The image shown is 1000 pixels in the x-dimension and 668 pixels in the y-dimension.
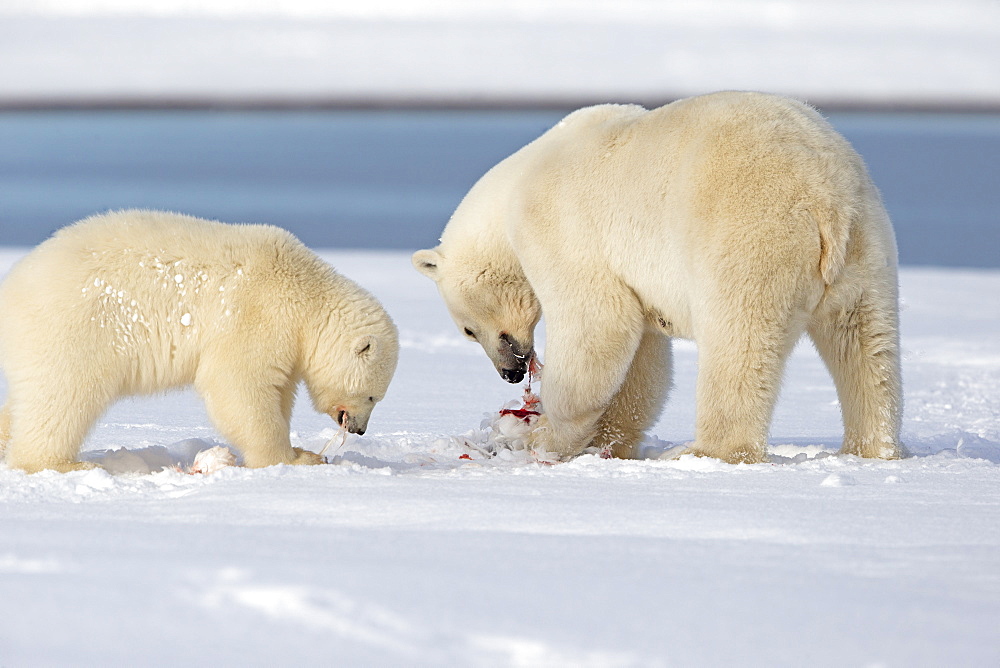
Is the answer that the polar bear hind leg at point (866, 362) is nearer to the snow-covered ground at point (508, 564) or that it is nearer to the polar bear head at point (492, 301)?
the snow-covered ground at point (508, 564)

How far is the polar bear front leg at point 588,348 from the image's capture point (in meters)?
4.06

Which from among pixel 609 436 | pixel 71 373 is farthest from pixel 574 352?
pixel 71 373

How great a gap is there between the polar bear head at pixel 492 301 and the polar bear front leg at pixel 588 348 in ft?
1.66

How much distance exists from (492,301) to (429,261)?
1.00 ft

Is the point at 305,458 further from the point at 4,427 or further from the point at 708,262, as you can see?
the point at 708,262

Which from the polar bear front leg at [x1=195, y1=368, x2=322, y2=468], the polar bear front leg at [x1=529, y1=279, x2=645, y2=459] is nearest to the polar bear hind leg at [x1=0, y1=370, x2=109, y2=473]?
the polar bear front leg at [x1=195, y1=368, x2=322, y2=468]

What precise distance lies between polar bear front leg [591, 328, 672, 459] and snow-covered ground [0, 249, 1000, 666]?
0.78 meters

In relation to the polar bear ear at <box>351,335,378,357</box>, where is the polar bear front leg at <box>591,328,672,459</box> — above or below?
below

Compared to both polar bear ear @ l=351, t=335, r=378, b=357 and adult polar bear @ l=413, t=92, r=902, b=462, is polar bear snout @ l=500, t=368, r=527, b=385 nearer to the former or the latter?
adult polar bear @ l=413, t=92, r=902, b=462

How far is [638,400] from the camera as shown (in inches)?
179

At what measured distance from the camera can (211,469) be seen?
12.4ft

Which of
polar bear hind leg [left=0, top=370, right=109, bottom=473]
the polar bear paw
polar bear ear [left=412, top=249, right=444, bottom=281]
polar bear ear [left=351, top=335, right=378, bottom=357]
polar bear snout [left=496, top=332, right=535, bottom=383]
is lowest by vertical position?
the polar bear paw

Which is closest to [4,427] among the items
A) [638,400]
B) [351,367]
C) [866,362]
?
[351,367]

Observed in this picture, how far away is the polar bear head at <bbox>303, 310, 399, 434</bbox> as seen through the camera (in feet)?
12.8
